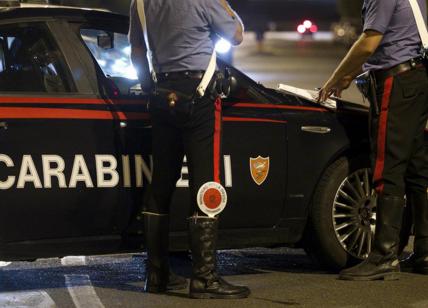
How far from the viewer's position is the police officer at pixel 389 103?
17.9 feet

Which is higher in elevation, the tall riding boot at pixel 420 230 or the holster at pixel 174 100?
the holster at pixel 174 100

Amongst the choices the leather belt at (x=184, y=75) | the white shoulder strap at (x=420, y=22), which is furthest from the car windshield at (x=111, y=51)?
the white shoulder strap at (x=420, y=22)

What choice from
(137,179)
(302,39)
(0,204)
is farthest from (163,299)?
(302,39)

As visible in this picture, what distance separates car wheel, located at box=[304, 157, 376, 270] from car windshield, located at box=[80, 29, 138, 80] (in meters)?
1.23

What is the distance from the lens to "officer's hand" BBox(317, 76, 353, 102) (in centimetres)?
559

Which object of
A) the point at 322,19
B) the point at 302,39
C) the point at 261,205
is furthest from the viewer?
the point at 322,19

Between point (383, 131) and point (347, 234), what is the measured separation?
628mm

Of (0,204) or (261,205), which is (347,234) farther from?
(0,204)

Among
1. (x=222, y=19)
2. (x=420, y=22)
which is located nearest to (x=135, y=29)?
(x=222, y=19)

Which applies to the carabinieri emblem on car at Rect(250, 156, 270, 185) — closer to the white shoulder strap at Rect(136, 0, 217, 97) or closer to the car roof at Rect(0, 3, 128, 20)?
the white shoulder strap at Rect(136, 0, 217, 97)

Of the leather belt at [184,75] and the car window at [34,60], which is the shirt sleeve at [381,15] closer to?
the leather belt at [184,75]

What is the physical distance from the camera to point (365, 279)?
5.55 m

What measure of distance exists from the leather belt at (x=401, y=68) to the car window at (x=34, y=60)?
164cm

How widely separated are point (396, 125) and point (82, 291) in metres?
1.87
